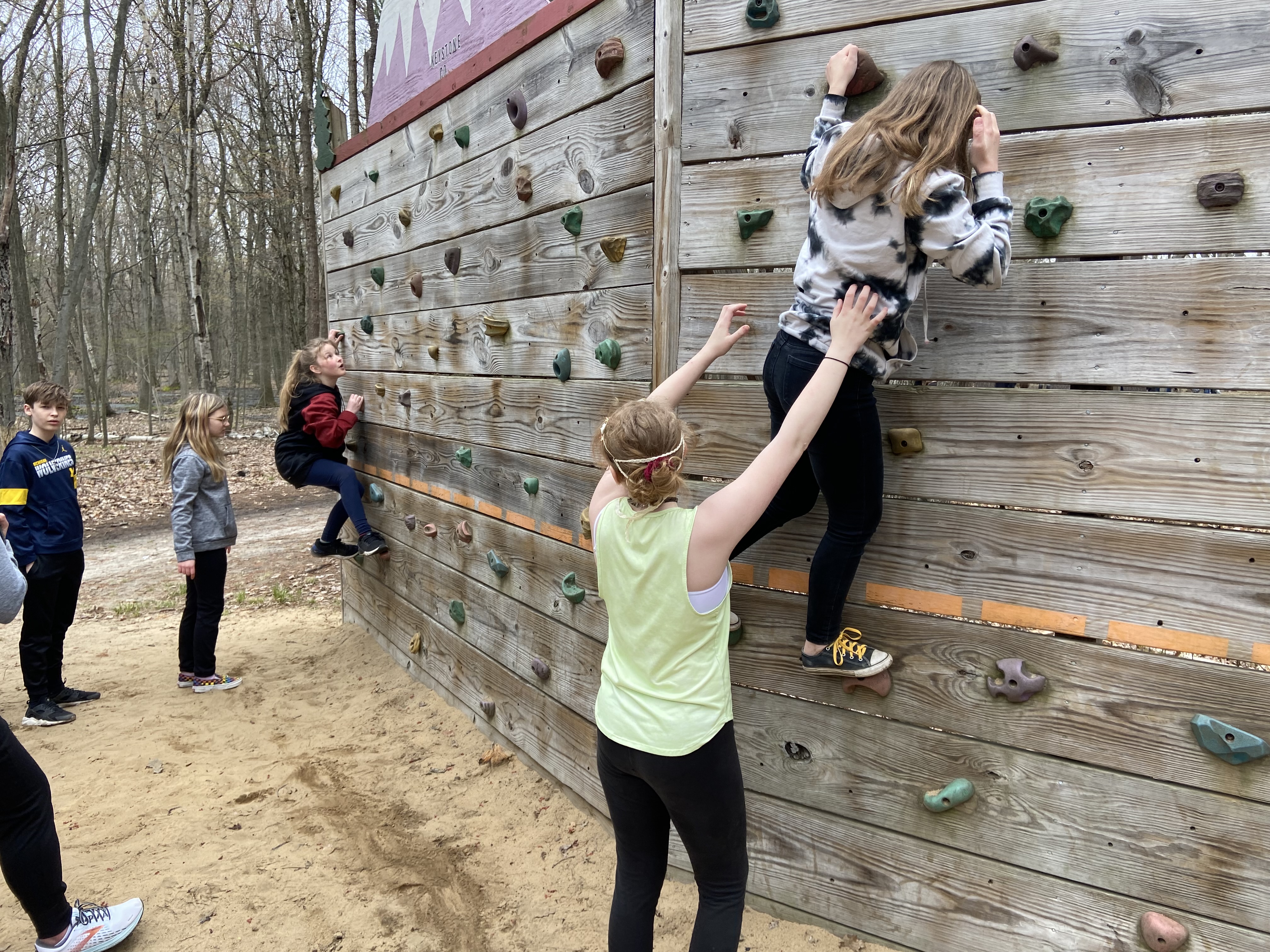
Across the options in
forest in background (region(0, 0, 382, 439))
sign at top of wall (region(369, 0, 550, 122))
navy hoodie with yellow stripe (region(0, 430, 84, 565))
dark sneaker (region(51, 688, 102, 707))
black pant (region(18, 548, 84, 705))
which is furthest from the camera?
forest in background (region(0, 0, 382, 439))

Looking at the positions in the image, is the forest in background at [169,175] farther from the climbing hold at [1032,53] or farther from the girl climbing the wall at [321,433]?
the climbing hold at [1032,53]

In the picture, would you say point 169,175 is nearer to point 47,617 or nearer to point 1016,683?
point 47,617

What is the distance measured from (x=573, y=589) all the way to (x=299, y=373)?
3062 mm

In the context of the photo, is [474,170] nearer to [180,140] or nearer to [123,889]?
[123,889]

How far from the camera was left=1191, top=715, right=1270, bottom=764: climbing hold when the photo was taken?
206 cm

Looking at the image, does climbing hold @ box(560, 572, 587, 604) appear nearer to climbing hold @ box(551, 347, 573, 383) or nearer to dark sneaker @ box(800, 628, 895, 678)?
climbing hold @ box(551, 347, 573, 383)

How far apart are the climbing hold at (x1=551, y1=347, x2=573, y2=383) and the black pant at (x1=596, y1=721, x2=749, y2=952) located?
67.7 inches

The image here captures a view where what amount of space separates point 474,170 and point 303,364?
2.13 m

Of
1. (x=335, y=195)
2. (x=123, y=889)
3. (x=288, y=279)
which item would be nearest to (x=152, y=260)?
(x=288, y=279)

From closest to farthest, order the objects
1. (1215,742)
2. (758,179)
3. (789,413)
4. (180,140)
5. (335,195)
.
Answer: (789,413)
(1215,742)
(758,179)
(335,195)
(180,140)

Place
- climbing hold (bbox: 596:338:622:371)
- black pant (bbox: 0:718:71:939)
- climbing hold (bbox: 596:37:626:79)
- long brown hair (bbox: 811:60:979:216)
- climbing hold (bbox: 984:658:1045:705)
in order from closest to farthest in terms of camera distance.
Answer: long brown hair (bbox: 811:60:979:216)
climbing hold (bbox: 984:658:1045:705)
black pant (bbox: 0:718:71:939)
climbing hold (bbox: 596:37:626:79)
climbing hold (bbox: 596:338:622:371)

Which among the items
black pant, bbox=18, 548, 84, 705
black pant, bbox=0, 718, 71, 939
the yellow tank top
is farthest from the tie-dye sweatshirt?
black pant, bbox=18, 548, 84, 705

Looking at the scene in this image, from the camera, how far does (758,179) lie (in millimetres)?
2586

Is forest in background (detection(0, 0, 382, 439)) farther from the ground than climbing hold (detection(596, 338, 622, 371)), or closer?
farther from the ground
